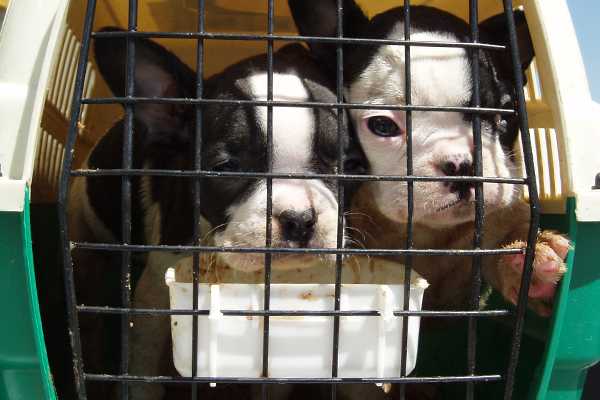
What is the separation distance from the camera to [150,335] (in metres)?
1.87

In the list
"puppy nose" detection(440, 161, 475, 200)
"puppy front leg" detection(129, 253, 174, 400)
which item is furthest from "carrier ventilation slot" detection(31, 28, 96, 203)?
"puppy nose" detection(440, 161, 475, 200)

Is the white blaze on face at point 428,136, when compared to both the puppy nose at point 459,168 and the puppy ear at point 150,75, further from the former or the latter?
the puppy ear at point 150,75

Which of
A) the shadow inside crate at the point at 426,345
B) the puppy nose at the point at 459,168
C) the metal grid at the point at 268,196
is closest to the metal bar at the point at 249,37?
the metal grid at the point at 268,196

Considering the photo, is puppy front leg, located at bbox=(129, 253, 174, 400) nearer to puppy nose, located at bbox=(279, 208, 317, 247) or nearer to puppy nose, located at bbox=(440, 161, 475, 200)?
puppy nose, located at bbox=(279, 208, 317, 247)

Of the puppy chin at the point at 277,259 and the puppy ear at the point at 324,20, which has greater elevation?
the puppy ear at the point at 324,20

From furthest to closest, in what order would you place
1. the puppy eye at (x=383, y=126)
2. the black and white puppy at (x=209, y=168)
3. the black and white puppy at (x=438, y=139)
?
the puppy eye at (x=383, y=126)
the black and white puppy at (x=438, y=139)
the black and white puppy at (x=209, y=168)

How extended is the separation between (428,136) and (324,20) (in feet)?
1.63

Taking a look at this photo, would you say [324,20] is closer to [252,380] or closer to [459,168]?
[459,168]

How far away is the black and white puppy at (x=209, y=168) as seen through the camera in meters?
1.50

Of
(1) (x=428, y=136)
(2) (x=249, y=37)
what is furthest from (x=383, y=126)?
(2) (x=249, y=37)

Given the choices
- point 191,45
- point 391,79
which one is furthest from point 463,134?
point 191,45

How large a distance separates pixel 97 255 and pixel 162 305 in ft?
1.46

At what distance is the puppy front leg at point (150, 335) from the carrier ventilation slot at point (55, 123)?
1.25 ft

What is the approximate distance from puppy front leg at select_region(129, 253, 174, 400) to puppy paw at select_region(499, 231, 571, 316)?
92 centimetres
